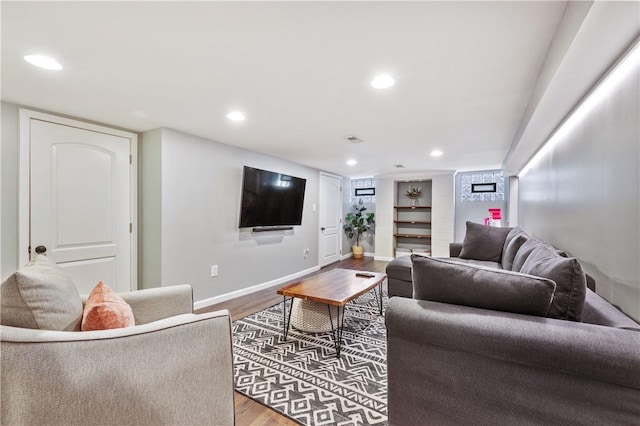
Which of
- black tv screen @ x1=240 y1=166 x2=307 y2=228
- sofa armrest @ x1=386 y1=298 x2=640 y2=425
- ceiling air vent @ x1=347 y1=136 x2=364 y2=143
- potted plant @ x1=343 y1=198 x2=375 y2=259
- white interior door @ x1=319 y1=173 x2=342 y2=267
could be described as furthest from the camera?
potted plant @ x1=343 y1=198 x2=375 y2=259

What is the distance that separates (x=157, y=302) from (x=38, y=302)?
2.21 ft

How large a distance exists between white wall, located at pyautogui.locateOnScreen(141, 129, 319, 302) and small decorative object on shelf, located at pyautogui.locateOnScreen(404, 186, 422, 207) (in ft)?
12.5

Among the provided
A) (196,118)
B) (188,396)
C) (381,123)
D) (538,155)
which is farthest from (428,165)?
(188,396)

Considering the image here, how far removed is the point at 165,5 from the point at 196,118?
1560 millimetres

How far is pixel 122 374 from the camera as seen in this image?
0.96 m

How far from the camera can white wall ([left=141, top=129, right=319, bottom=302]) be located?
3.01 meters

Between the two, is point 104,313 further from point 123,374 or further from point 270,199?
point 270,199

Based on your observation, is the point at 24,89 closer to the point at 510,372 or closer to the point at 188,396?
the point at 188,396

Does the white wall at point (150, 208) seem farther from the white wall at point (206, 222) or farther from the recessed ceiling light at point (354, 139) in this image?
the recessed ceiling light at point (354, 139)

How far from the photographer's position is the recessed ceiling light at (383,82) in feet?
5.98

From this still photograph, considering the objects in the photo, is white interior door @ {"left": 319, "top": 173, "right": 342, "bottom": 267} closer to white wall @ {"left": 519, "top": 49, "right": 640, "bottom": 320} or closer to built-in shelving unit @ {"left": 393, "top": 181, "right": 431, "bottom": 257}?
built-in shelving unit @ {"left": 393, "top": 181, "right": 431, "bottom": 257}

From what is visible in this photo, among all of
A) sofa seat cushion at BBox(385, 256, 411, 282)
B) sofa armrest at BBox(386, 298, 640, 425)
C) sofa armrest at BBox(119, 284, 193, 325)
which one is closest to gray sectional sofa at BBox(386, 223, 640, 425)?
sofa armrest at BBox(386, 298, 640, 425)

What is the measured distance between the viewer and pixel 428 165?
5.23m

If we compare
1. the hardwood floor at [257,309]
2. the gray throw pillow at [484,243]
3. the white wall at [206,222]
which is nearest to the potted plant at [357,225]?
the hardwood floor at [257,309]
